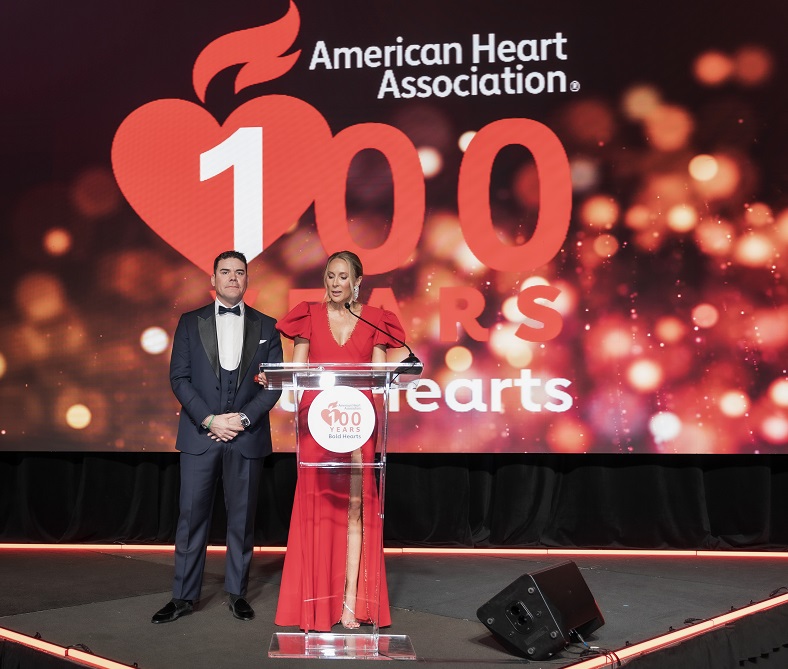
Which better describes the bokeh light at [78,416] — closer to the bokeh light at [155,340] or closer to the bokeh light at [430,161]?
the bokeh light at [155,340]

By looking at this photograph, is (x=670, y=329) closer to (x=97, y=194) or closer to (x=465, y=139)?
(x=465, y=139)

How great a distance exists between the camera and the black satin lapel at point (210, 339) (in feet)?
12.0

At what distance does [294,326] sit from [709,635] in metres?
2.02

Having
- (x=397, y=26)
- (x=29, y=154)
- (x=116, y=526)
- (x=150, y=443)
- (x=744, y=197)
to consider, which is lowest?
(x=116, y=526)

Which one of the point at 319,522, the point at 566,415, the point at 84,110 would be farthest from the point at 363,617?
the point at 84,110

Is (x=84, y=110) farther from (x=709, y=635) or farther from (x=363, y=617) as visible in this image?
(x=709, y=635)

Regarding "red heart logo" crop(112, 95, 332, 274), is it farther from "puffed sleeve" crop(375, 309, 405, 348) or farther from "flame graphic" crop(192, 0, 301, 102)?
"puffed sleeve" crop(375, 309, 405, 348)

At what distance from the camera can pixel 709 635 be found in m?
3.38

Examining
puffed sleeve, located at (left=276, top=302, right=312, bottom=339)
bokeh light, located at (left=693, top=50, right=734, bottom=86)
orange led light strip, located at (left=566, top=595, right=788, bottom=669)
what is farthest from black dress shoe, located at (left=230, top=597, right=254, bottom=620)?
bokeh light, located at (left=693, top=50, right=734, bottom=86)

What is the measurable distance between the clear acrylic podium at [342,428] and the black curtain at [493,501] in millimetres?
2333

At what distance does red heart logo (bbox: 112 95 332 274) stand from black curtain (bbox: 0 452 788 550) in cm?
145

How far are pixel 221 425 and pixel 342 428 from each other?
781 millimetres

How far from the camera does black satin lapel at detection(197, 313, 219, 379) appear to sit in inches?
144

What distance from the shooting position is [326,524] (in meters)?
3.22
